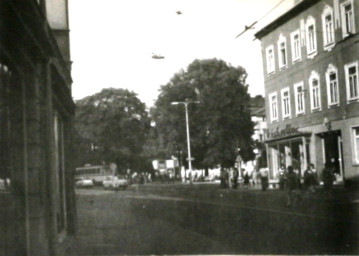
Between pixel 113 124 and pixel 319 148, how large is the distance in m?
38.0

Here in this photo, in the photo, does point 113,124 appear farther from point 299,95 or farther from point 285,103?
point 299,95

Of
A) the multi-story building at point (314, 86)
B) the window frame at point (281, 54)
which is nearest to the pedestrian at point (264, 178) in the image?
the multi-story building at point (314, 86)

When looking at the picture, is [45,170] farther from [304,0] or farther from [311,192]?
[304,0]

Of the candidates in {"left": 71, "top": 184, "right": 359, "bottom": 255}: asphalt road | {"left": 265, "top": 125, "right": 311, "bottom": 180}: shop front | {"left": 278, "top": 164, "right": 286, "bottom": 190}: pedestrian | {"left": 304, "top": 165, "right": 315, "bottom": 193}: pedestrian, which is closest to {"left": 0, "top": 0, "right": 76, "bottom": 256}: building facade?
{"left": 71, "top": 184, "right": 359, "bottom": 255}: asphalt road

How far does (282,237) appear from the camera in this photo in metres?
14.1

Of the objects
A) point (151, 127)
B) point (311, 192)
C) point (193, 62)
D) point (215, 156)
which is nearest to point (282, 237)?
point (311, 192)

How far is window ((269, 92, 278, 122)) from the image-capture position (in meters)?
44.3

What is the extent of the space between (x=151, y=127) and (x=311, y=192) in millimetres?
Result: 39120

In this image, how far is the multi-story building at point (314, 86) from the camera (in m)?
33.0

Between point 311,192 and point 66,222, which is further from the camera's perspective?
point 311,192

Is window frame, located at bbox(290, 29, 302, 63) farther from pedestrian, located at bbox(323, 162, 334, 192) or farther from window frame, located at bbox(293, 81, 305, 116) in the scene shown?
pedestrian, located at bbox(323, 162, 334, 192)

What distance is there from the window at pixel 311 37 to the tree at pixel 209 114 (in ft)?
45.5

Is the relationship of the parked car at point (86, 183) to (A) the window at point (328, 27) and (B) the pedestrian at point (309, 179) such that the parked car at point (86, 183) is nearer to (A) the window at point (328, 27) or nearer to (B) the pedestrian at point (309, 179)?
(A) the window at point (328, 27)

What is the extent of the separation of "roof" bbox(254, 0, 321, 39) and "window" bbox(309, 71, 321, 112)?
368 cm
